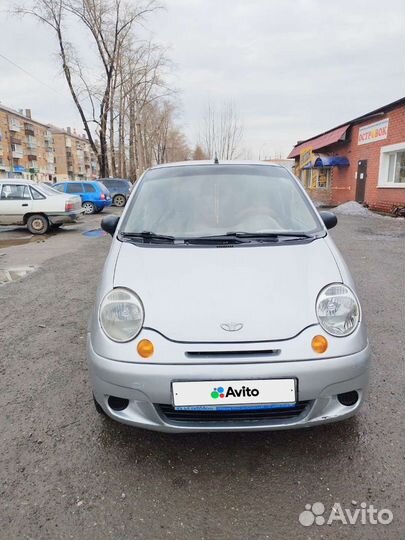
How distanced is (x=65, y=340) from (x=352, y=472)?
2.82 m

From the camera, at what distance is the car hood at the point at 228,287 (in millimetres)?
1933

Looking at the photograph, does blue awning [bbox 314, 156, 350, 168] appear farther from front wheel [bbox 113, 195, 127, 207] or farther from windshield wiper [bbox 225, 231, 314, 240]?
windshield wiper [bbox 225, 231, 314, 240]

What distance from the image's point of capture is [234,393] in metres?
1.85

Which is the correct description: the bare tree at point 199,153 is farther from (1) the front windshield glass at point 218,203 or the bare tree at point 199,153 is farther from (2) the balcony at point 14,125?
(1) the front windshield glass at point 218,203

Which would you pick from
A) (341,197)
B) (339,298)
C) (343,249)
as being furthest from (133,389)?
(341,197)

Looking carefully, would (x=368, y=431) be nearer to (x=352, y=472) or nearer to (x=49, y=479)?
(x=352, y=472)

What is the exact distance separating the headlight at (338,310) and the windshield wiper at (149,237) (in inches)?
42.5

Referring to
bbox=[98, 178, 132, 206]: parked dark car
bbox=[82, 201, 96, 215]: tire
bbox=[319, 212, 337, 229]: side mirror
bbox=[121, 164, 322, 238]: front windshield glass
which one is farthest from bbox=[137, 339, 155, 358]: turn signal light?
bbox=[98, 178, 132, 206]: parked dark car

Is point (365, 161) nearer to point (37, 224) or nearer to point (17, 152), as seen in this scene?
point (37, 224)

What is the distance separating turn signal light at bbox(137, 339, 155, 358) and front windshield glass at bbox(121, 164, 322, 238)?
0.96m

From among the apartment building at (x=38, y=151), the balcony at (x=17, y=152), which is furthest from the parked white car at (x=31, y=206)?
the balcony at (x=17, y=152)

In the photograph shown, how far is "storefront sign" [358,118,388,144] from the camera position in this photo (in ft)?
53.2

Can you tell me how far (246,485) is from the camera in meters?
1.95

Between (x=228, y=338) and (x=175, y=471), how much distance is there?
80 centimetres
